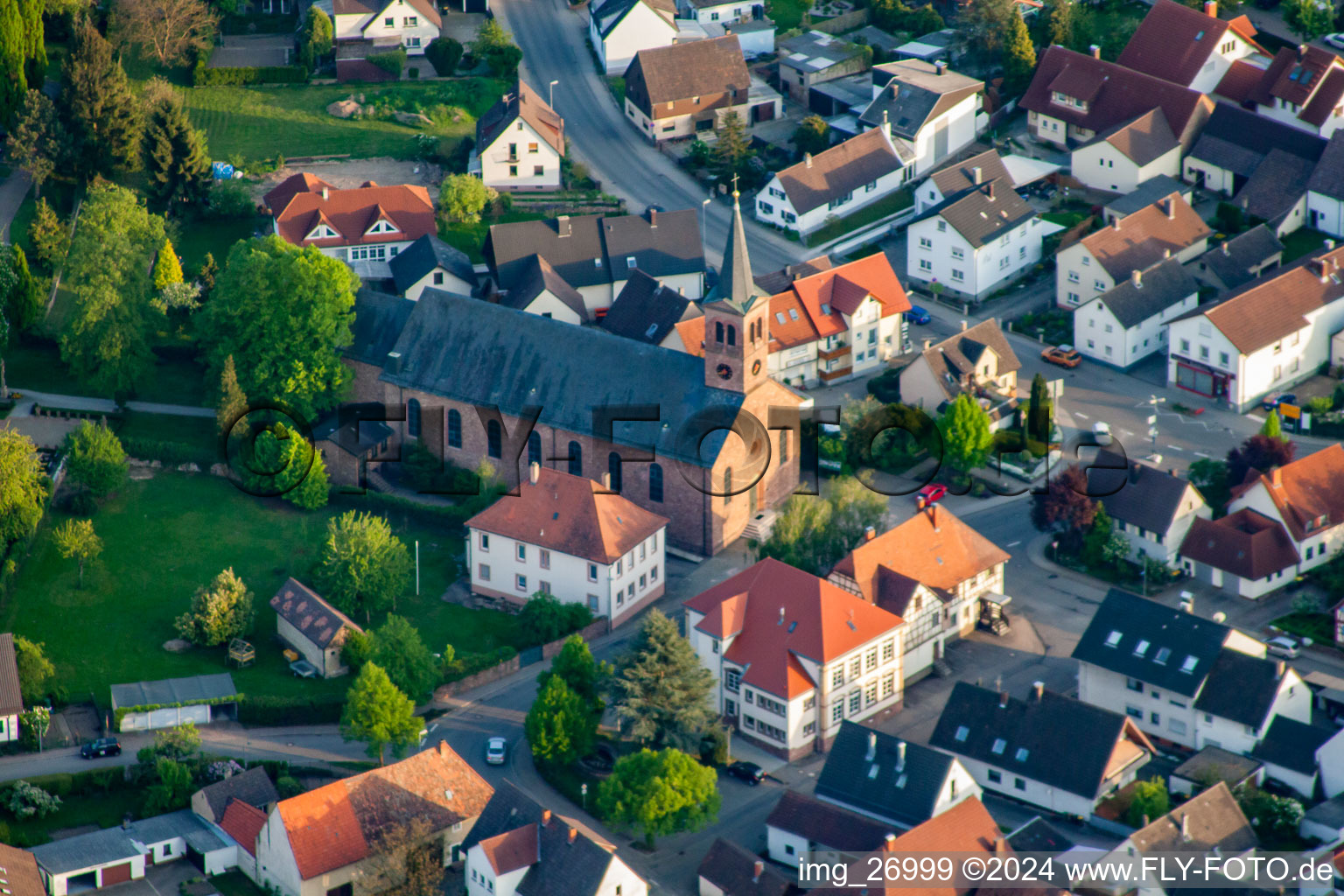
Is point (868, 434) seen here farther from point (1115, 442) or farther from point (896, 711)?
point (896, 711)

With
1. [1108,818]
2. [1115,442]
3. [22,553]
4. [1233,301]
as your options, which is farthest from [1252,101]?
[22,553]

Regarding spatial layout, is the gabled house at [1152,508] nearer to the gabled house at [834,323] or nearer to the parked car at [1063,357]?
the parked car at [1063,357]

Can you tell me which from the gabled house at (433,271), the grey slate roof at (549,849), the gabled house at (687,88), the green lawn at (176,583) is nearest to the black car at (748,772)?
the grey slate roof at (549,849)

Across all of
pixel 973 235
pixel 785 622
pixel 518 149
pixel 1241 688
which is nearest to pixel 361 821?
pixel 785 622

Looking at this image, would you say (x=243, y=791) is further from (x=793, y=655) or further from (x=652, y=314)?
(x=652, y=314)

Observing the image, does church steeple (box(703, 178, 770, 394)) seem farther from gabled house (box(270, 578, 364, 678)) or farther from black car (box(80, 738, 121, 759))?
black car (box(80, 738, 121, 759))
